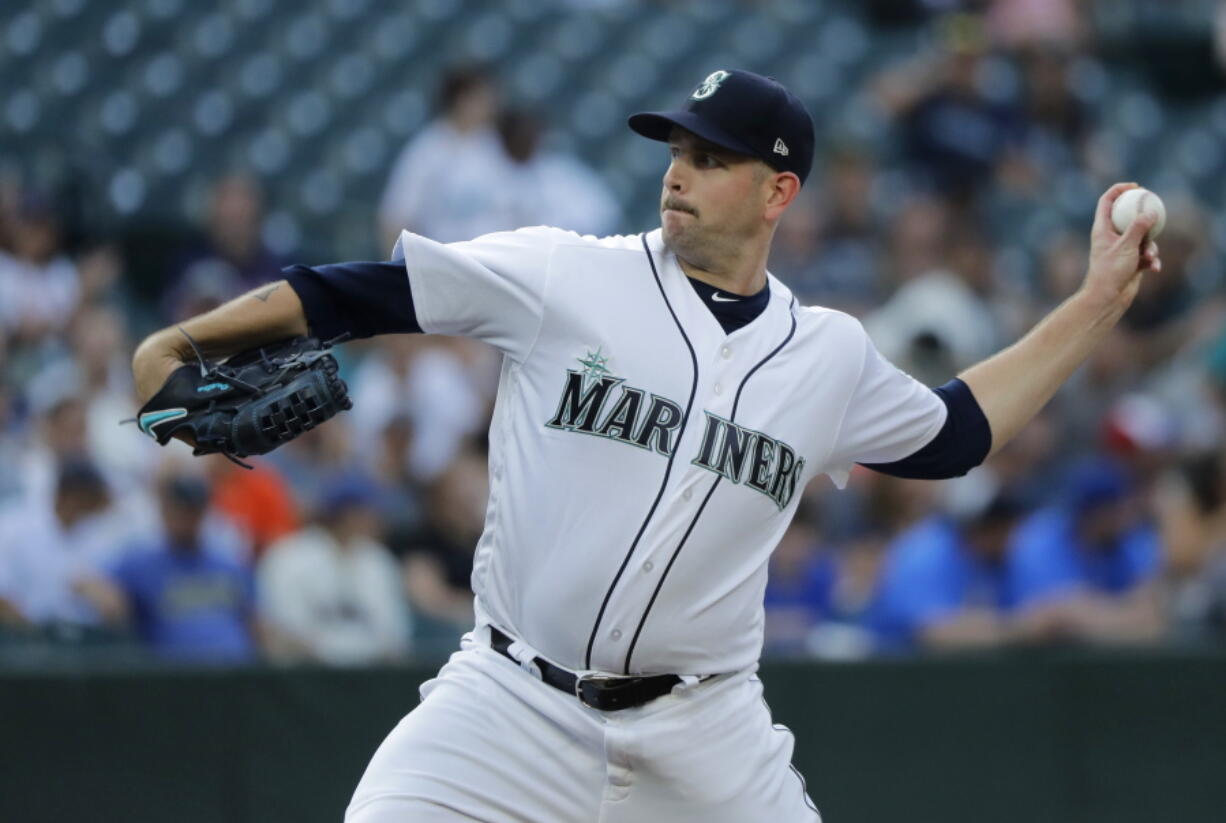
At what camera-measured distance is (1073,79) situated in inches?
429

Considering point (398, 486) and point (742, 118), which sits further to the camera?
point (398, 486)

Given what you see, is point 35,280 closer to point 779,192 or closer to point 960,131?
point 960,131

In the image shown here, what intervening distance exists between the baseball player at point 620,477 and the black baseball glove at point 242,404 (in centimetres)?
7

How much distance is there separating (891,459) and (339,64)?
7.46m

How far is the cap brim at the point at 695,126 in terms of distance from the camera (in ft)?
12.2

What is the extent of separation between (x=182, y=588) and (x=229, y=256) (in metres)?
2.55

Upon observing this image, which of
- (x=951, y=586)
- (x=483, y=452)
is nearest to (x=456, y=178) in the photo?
(x=483, y=452)

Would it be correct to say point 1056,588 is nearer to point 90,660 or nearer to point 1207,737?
point 1207,737

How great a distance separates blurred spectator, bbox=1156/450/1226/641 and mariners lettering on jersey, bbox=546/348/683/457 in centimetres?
379

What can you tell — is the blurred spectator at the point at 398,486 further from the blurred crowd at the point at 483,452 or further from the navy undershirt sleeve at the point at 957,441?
the navy undershirt sleeve at the point at 957,441

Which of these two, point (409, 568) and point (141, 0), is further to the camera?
point (141, 0)

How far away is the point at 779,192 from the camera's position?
3.91m

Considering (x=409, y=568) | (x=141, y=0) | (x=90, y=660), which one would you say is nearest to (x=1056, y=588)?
(x=409, y=568)

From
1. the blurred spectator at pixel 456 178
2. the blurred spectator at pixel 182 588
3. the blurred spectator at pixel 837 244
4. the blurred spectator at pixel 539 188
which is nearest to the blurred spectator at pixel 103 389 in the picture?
the blurred spectator at pixel 182 588
